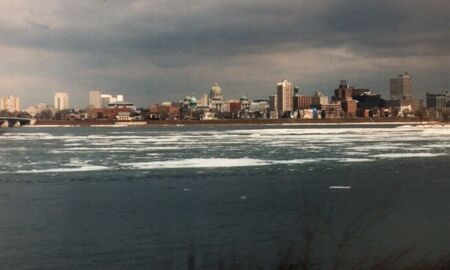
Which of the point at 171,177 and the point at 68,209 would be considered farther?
the point at 171,177

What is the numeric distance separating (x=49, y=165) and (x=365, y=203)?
14.2 metres

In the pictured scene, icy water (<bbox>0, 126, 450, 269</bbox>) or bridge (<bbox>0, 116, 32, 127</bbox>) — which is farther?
bridge (<bbox>0, 116, 32, 127</bbox>)

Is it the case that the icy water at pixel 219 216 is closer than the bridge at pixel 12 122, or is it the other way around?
the icy water at pixel 219 216

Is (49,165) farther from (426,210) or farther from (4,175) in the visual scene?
(426,210)

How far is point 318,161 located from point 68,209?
43.4ft

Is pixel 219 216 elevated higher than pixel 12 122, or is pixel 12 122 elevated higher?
pixel 12 122

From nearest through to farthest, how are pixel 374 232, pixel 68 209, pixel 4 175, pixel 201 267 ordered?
pixel 201 267 < pixel 374 232 < pixel 68 209 < pixel 4 175

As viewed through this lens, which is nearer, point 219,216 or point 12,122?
point 219,216

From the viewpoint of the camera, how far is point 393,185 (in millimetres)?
16297

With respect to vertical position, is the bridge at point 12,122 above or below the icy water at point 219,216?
above

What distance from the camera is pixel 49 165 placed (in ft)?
76.7

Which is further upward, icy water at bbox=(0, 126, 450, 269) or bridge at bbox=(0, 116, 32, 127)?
bridge at bbox=(0, 116, 32, 127)

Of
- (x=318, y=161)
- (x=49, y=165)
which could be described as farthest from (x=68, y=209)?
(x=318, y=161)

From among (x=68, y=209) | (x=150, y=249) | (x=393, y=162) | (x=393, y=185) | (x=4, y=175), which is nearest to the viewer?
(x=150, y=249)
